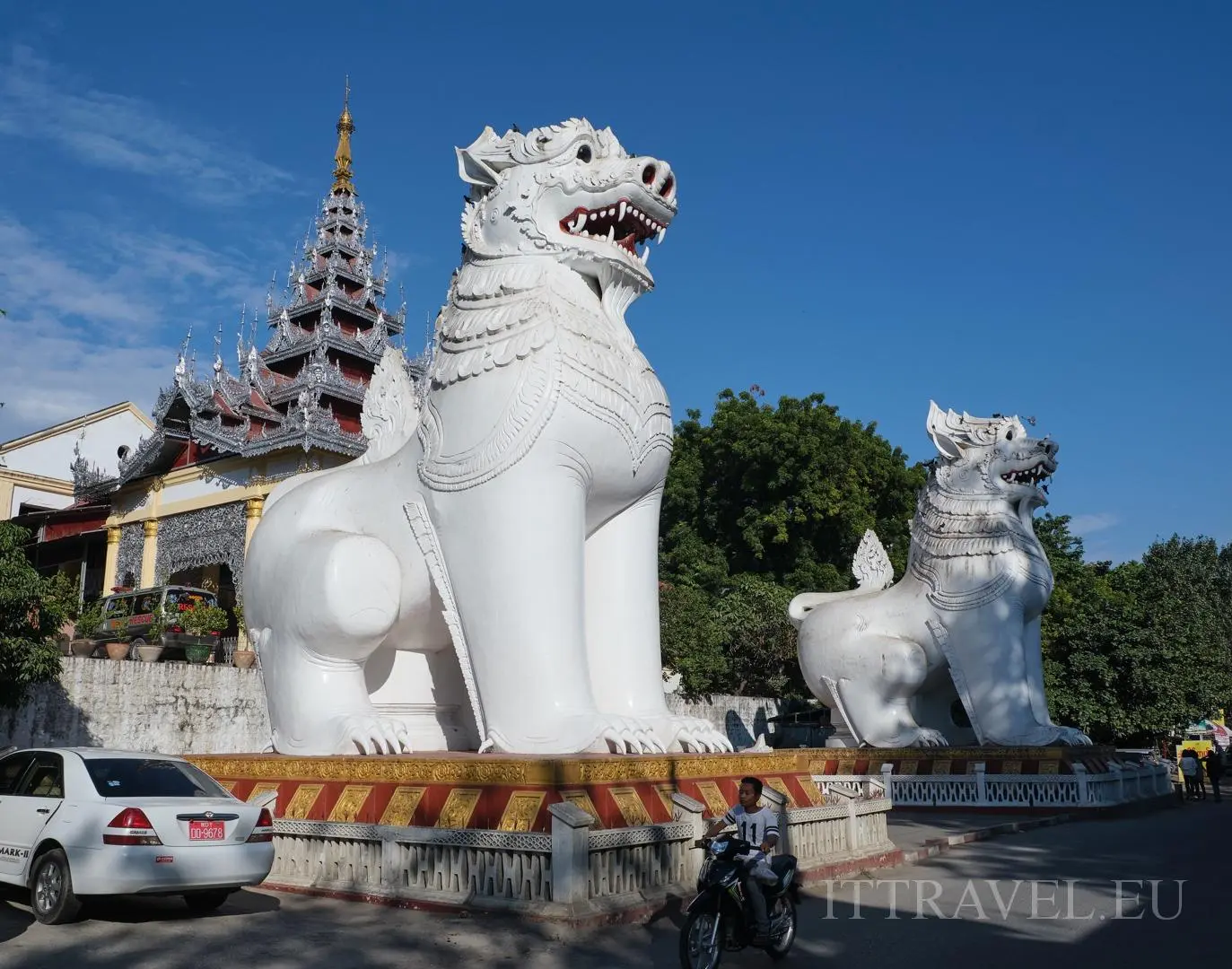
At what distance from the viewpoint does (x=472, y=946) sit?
190 inches

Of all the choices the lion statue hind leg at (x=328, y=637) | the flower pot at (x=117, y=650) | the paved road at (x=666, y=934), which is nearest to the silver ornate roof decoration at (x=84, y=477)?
the flower pot at (x=117, y=650)

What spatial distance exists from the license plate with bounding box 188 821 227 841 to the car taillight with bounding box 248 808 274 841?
0.58ft

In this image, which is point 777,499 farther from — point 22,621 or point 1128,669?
point 22,621

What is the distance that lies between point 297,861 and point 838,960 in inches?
126

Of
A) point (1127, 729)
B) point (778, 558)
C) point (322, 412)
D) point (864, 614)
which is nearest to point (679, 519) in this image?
point (778, 558)

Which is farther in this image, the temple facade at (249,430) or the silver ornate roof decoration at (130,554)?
the silver ornate roof decoration at (130,554)

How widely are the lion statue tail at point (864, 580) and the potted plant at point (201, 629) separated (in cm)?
953

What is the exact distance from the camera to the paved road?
4.72m

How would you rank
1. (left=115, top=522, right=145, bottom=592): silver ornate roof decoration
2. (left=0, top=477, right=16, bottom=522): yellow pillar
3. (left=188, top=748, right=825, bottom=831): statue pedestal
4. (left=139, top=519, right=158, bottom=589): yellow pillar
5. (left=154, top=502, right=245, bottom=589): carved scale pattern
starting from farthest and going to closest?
1. (left=0, top=477, right=16, bottom=522): yellow pillar
2. (left=115, top=522, right=145, bottom=592): silver ornate roof decoration
3. (left=139, top=519, right=158, bottom=589): yellow pillar
4. (left=154, top=502, right=245, bottom=589): carved scale pattern
5. (left=188, top=748, right=825, bottom=831): statue pedestal

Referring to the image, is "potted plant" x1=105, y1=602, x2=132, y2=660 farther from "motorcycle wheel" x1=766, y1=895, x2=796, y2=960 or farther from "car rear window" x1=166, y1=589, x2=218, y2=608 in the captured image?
"motorcycle wheel" x1=766, y1=895, x2=796, y2=960

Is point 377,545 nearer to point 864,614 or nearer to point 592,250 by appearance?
point 592,250

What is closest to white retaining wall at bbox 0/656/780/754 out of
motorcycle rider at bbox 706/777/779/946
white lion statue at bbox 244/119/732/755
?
white lion statue at bbox 244/119/732/755

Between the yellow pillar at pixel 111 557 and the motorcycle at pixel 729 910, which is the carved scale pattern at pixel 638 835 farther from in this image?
the yellow pillar at pixel 111 557

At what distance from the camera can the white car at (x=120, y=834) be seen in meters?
5.20
